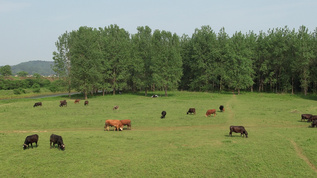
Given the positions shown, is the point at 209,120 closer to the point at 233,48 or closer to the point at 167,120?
the point at 167,120

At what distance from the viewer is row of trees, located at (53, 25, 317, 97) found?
2598 inches

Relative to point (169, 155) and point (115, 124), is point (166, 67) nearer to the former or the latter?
point (115, 124)

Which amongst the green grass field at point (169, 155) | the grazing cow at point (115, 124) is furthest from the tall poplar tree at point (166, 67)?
the green grass field at point (169, 155)

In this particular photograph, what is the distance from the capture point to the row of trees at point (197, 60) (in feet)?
217

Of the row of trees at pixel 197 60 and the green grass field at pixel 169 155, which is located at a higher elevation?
the row of trees at pixel 197 60

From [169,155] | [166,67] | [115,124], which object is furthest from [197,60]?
[169,155]

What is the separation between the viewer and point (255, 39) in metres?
79.9

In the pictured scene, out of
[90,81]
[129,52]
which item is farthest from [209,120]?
[129,52]

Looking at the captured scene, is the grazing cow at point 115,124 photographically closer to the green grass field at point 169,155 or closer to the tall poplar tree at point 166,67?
the green grass field at point 169,155

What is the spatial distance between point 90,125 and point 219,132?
17340 millimetres

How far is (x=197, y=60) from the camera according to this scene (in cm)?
7800

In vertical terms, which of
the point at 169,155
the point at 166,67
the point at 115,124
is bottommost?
the point at 169,155

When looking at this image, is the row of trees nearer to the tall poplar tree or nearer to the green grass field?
the tall poplar tree

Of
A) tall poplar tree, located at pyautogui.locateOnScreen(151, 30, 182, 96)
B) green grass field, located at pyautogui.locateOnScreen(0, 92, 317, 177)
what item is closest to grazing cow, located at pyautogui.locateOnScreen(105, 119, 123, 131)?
green grass field, located at pyautogui.locateOnScreen(0, 92, 317, 177)
